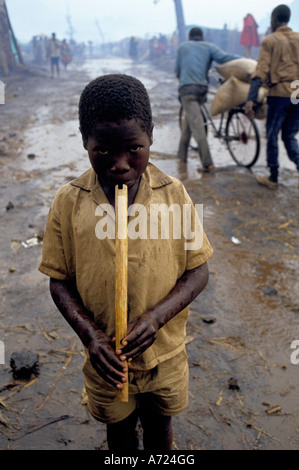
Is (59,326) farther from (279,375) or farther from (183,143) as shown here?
(183,143)

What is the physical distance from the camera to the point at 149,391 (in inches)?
51.4

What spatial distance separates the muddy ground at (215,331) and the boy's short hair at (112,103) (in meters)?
1.61

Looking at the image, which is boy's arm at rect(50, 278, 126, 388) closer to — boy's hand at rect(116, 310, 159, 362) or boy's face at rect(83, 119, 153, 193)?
boy's hand at rect(116, 310, 159, 362)

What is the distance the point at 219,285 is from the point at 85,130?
7.59 ft

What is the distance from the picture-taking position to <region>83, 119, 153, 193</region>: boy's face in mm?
972

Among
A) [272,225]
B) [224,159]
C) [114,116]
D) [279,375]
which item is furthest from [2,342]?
[224,159]

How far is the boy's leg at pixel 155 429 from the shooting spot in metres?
1.44

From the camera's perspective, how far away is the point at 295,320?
2.66 metres

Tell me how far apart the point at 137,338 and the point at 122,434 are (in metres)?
0.69

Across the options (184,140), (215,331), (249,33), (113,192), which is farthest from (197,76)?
(249,33)

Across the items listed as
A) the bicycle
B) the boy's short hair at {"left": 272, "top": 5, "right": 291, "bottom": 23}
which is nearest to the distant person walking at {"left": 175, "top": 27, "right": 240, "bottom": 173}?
the bicycle

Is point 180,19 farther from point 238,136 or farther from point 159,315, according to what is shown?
point 159,315

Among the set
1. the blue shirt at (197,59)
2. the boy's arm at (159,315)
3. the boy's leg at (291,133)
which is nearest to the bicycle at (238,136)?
the blue shirt at (197,59)

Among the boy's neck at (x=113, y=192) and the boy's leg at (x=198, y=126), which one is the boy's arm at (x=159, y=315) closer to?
the boy's neck at (x=113, y=192)
